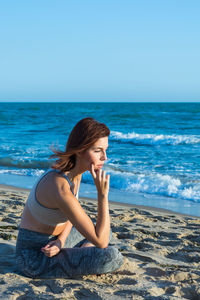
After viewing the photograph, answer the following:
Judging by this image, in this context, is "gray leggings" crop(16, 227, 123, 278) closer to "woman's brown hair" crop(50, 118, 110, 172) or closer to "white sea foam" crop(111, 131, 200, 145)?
"woman's brown hair" crop(50, 118, 110, 172)

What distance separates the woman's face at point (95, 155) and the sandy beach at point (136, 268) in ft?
3.08

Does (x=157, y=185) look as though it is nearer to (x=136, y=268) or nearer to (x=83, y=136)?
(x=136, y=268)

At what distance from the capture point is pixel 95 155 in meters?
2.83

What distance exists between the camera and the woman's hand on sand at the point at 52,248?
282 cm

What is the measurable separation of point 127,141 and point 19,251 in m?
16.1

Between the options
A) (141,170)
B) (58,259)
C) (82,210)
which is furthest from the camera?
(141,170)

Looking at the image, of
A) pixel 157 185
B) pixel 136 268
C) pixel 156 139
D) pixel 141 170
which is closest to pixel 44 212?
pixel 136 268

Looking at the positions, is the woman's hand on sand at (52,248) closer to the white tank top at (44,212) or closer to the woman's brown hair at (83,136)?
the white tank top at (44,212)

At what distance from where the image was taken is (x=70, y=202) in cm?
265

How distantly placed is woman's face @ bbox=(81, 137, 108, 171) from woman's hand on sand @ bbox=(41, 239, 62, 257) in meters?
0.66

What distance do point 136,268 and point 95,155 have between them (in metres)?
1.17

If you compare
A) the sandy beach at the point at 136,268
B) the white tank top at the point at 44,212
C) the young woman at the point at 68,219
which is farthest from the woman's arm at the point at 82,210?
the sandy beach at the point at 136,268

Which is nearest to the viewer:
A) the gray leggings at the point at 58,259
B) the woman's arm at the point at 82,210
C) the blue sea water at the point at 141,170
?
the woman's arm at the point at 82,210

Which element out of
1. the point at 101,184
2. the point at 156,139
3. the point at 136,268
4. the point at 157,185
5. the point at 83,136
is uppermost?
the point at 83,136
